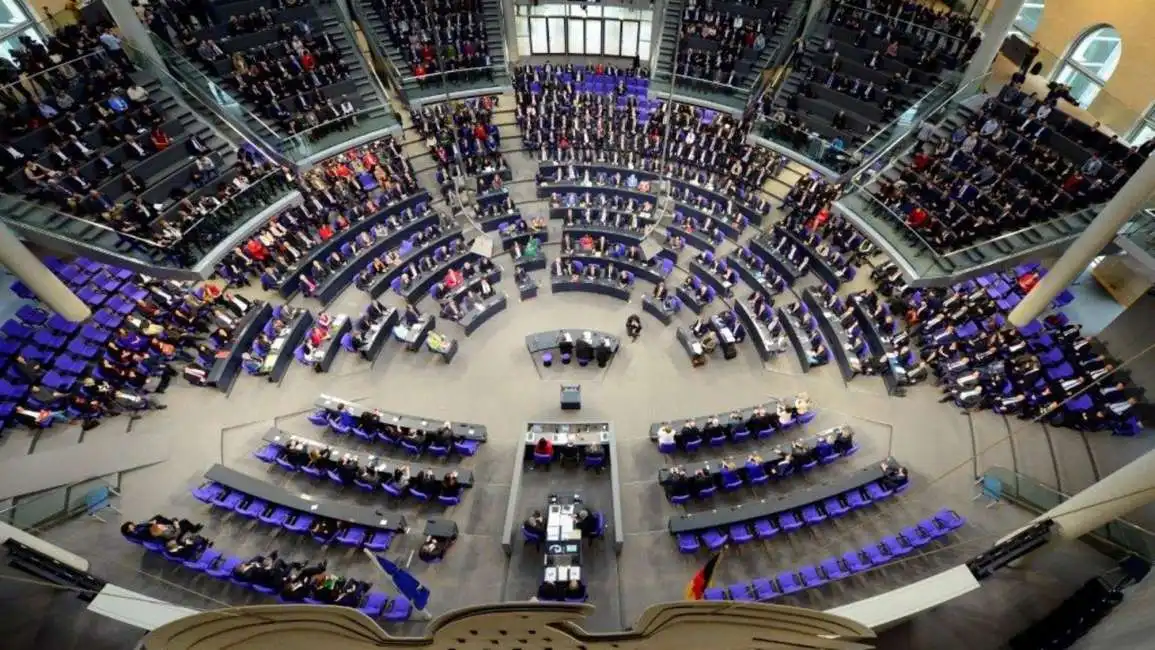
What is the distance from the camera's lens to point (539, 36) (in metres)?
30.1

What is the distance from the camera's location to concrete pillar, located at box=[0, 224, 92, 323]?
47.7ft

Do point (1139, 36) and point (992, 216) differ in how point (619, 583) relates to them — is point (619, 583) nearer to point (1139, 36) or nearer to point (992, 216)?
point (992, 216)

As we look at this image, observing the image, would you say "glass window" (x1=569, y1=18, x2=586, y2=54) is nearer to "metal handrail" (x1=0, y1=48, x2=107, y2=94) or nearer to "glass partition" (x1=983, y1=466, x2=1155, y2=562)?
"metal handrail" (x1=0, y1=48, x2=107, y2=94)

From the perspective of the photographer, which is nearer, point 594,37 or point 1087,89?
A: point 1087,89

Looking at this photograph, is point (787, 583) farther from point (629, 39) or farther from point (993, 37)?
point (629, 39)

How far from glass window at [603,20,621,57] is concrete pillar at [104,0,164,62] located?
18463 millimetres

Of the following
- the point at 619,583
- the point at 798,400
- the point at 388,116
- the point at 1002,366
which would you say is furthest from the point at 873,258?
the point at 388,116

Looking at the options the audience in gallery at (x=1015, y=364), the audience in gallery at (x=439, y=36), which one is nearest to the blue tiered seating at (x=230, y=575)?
the audience in gallery at (x=1015, y=364)

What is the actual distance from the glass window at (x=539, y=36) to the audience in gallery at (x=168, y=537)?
25.1 m

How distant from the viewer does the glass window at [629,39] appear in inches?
1158

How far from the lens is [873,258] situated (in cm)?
2103

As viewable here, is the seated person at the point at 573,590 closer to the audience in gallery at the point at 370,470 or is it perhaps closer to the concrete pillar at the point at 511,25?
the audience in gallery at the point at 370,470

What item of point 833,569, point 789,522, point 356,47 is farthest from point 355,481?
point 356,47

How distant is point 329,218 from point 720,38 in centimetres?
1656
